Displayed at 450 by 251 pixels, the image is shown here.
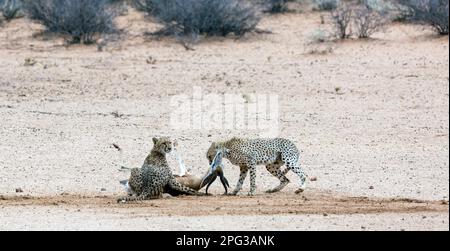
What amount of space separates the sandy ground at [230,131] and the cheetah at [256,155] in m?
0.23

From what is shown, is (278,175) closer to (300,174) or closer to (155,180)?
(300,174)

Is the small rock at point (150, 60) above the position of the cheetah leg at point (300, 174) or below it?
above

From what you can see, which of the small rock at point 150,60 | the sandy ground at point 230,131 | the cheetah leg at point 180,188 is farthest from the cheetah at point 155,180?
the small rock at point 150,60

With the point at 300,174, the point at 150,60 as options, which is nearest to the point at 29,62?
the point at 150,60

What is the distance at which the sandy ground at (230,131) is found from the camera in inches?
482

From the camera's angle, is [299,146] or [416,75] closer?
[299,146]

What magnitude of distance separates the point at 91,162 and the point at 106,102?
14.2 feet

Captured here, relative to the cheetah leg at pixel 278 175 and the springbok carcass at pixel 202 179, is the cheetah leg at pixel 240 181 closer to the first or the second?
the springbok carcass at pixel 202 179

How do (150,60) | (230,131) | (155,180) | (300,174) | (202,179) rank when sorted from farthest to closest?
(150,60), (230,131), (300,174), (202,179), (155,180)

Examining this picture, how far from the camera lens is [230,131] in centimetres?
1795

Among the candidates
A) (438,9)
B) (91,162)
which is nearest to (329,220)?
(91,162)

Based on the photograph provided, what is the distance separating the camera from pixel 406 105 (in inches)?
770

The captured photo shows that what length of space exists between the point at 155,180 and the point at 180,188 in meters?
0.38

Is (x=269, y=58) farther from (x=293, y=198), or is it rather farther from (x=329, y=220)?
(x=329, y=220)
